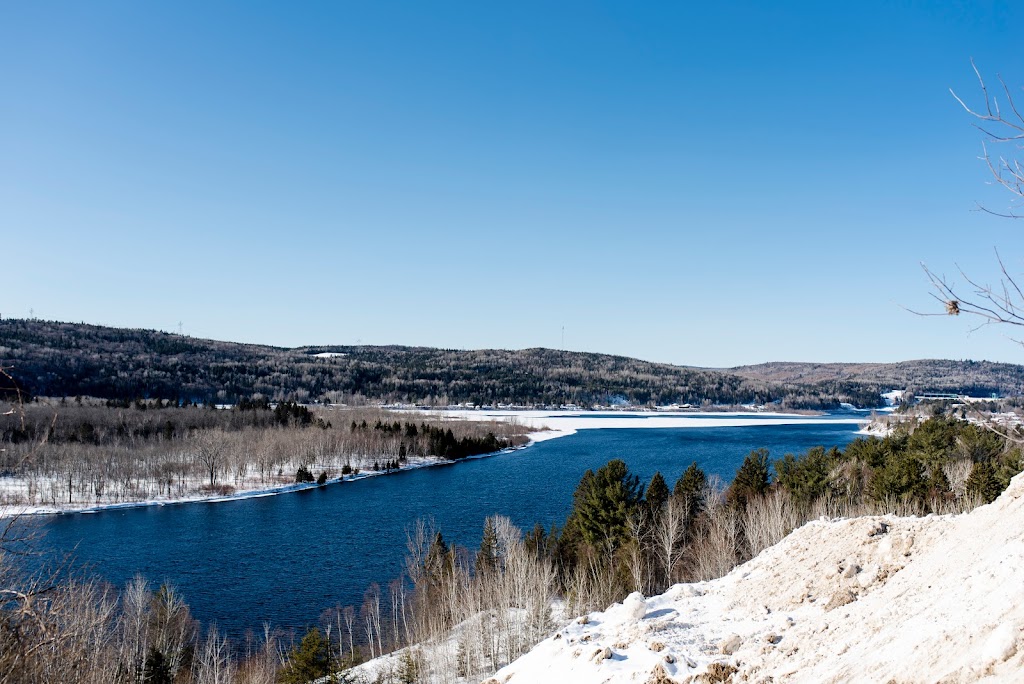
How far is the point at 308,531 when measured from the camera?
146 ft

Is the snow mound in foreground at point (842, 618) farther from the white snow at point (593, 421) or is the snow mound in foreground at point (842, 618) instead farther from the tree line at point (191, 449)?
the white snow at point (593, 421)

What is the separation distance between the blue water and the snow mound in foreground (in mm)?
13476

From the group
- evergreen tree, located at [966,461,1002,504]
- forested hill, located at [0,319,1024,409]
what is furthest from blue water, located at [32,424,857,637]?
forested hill, located at [0,319,1024,409]

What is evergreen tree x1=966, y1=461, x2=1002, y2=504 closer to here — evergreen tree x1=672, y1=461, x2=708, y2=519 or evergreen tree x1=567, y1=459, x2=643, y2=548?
evergreen tree x1=672, y1=461, x2=708, y2=519

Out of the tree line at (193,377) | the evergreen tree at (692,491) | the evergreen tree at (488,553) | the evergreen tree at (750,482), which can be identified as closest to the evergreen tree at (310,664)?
the evergreen tree at (488,553)

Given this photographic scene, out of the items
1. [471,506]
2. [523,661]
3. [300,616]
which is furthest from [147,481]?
[523,661]

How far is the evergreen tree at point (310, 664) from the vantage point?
57.4ft

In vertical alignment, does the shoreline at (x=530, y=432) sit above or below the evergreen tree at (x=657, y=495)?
below

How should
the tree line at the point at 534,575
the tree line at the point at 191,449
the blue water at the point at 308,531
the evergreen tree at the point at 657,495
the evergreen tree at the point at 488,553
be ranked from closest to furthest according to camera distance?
the tree line at the point at 534,575 < the evergreen tree at the point at 488,553 < the blue water at the point at 308,531 < the evergreen tree at the point at 657,495 < the tree line at the point at 191,449

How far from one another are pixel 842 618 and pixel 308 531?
41308mm

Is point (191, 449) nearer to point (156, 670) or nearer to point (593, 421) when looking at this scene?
point (156, 670)

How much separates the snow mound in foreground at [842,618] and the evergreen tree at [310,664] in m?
9.41

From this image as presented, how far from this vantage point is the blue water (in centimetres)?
3136

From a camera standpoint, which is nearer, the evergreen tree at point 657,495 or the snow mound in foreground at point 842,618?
the snow mound in foreground at point 842,618
